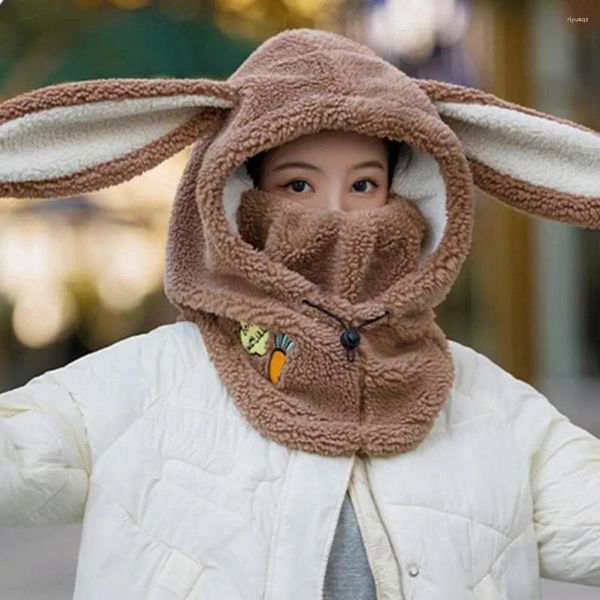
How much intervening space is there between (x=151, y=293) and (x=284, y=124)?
488 cm

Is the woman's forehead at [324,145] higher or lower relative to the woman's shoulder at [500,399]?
higher

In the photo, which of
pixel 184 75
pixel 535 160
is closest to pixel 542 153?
pixel 535 160

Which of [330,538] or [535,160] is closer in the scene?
[330,538]

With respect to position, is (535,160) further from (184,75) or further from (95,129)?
(184,75)

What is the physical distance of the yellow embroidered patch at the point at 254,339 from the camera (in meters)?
2.24

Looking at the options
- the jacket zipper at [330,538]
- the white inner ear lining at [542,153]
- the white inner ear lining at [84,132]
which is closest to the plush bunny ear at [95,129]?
the white inner ear lining at [84,132]

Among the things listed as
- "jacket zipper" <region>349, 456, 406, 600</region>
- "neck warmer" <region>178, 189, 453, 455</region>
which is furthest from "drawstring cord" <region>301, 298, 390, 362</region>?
"jacket zipper" <region>349, 456, 406, 600</region>

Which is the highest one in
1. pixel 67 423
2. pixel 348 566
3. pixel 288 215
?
pixel 288 215

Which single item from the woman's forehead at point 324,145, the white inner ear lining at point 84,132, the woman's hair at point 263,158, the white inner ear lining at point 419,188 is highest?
the white inner ear lining at point 84,132

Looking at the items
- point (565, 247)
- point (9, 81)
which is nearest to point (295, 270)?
point (9, 81)

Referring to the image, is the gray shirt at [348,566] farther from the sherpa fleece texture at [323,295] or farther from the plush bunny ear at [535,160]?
the plush bunny ear at [535,160]

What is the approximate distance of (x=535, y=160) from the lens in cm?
244

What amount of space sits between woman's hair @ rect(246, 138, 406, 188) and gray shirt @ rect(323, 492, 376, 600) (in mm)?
602

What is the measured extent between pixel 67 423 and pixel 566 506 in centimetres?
86
